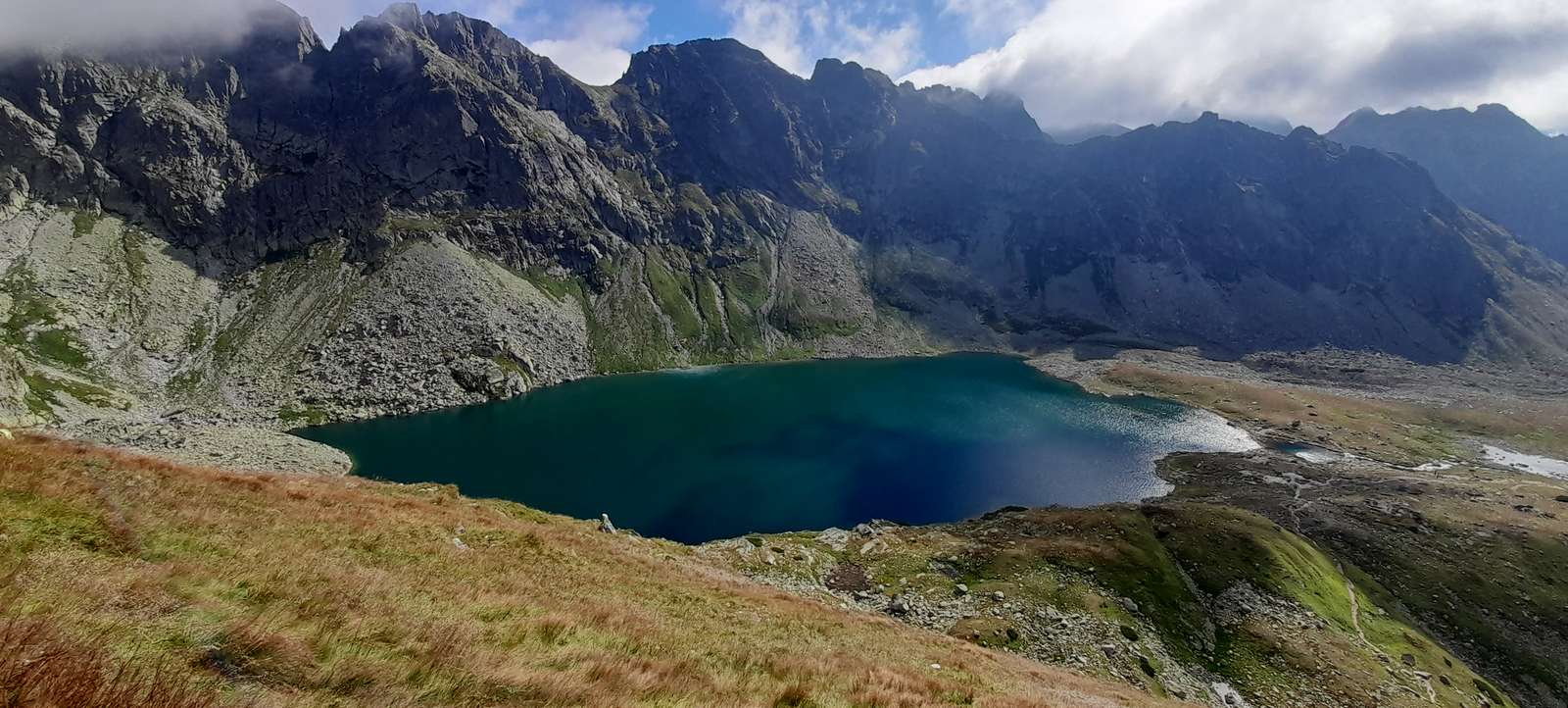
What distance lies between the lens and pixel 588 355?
16225 centimetres

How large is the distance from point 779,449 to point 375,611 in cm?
8560

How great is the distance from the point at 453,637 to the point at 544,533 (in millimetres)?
17506

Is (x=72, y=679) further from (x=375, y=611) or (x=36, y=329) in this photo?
(x=36, y=329)

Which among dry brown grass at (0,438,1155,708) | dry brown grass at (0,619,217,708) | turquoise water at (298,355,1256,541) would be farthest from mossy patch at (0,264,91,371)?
dry brown grass at (0,619,217,708)

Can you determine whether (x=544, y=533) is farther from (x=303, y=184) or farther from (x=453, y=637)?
(x=303, y=184)

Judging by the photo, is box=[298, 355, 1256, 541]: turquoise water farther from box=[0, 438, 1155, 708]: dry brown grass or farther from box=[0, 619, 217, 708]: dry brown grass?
box=[0, 619, 217, 708]: dry brown grass

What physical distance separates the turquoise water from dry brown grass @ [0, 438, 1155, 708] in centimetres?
4383

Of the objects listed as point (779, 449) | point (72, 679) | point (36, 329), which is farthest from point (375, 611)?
point (36, 329)

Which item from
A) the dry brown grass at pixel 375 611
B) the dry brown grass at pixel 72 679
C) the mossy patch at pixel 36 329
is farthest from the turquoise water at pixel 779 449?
the dry brown grass at pixel 72 679

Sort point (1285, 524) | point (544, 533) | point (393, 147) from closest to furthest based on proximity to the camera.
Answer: point (544, 533), point (1285, 524), point (393, 147)

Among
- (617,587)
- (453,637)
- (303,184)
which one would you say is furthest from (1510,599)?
(303,184)

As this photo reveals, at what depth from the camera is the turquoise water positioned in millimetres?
73250

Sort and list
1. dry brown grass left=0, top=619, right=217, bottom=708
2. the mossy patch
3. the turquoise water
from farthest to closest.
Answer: the mossy patch < the turquoise water < dry brown grass left=0, top=619, right=217, bottom=708

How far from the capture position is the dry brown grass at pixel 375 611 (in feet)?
25.1
